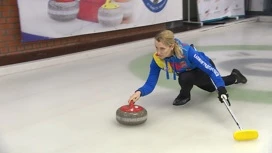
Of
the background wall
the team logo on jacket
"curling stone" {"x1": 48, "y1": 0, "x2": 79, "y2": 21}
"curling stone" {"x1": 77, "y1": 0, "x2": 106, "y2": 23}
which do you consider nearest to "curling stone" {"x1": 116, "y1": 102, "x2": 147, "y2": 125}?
the background wall

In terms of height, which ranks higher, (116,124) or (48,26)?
(48,26)

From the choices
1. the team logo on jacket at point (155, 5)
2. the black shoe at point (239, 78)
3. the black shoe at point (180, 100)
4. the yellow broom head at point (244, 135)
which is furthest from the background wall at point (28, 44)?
the yellow broom head at point (244, 135)

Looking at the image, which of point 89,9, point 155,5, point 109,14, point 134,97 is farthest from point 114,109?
point 155,5

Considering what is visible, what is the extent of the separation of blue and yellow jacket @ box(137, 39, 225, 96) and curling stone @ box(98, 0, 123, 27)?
9.33ft

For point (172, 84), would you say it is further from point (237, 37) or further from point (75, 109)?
point (237, 37)

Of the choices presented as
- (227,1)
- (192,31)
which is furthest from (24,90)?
(227,1)

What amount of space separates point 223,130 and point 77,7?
3.22m

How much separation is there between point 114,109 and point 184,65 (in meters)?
0.67

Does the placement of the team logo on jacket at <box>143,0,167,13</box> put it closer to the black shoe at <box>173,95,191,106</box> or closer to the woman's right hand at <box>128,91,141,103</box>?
the black shoe at <box>173,95,191,106</box>

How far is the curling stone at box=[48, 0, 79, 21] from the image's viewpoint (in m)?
4.81

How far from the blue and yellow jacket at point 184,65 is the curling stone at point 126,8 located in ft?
10.2

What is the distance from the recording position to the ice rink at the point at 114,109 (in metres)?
2.33

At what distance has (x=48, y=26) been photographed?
15.8 ft

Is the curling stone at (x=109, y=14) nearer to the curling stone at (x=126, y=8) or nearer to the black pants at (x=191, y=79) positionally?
the curling stone at (x=126, y=8)
